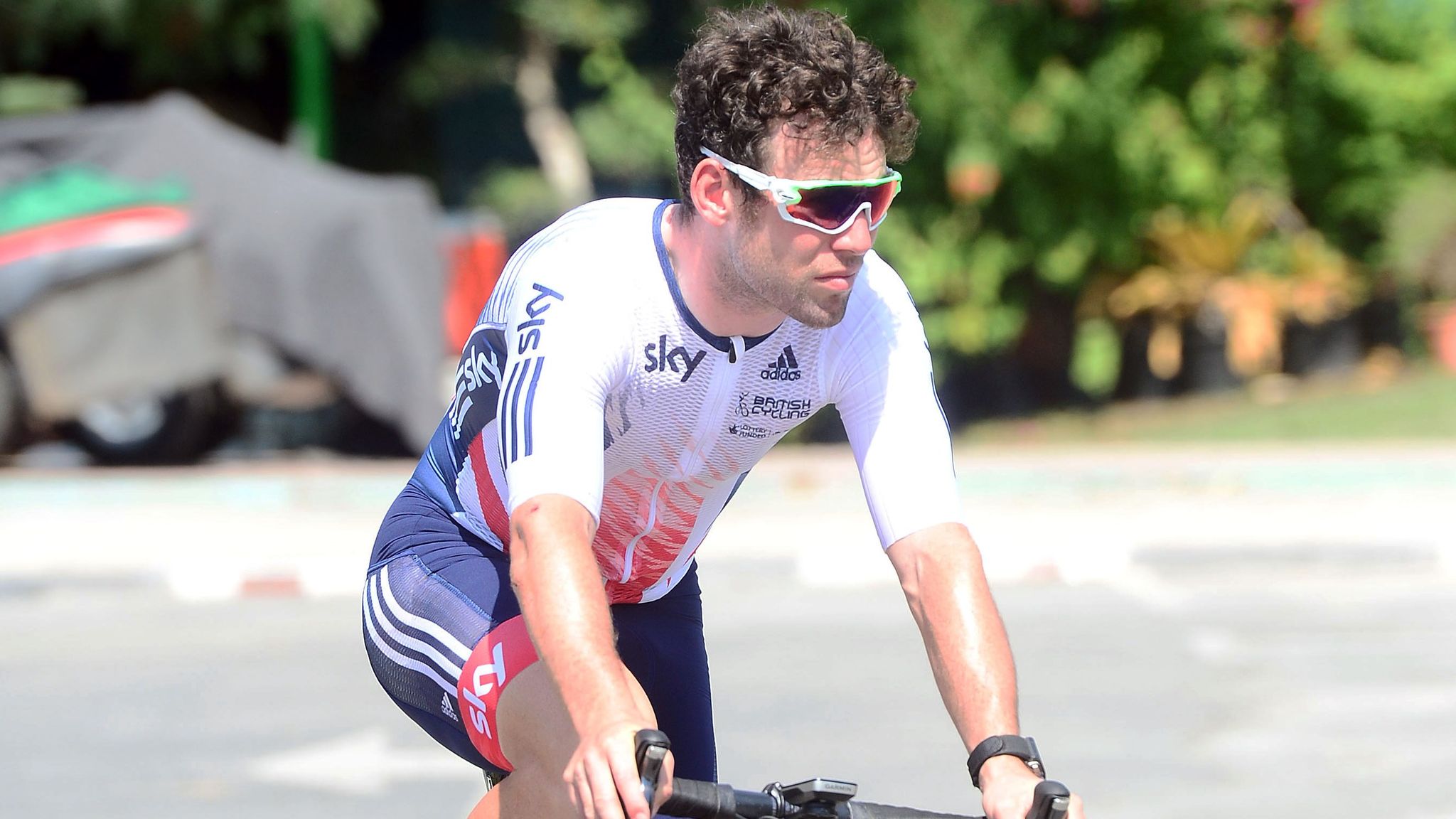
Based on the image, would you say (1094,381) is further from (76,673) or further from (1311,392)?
(76,673)

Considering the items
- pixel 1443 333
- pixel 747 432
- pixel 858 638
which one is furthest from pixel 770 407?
pixel 1443 333

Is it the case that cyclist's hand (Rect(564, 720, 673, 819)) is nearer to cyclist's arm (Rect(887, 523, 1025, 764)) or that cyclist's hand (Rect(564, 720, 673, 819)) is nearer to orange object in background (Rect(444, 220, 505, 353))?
cyclist's arm (Rect(887, 523, 1025, 764))

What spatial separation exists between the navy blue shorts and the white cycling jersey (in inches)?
3.1

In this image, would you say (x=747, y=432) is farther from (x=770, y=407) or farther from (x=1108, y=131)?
(x=1108, y=131)

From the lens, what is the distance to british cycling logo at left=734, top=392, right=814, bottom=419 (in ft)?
9.92

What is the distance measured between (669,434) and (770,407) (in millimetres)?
164

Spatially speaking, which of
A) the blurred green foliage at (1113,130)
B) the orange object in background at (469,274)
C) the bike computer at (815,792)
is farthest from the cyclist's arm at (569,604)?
the orange object in background at (469,274)

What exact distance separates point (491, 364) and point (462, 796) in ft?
12.7

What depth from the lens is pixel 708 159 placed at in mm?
2779

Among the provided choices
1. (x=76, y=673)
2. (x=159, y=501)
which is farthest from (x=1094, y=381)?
(x=76, y=673)

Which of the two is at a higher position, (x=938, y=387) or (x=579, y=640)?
(x=579, y=640)

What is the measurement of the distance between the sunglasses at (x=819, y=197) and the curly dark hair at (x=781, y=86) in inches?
1.2

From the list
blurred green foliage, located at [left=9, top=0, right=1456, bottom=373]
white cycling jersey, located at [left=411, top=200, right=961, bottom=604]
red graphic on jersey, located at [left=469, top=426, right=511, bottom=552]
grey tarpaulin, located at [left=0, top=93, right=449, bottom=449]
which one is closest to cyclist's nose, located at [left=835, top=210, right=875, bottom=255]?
white cycling jersey, located at [left=411, top=200, right=961, bottom=604]

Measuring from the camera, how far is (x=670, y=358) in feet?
9.60
